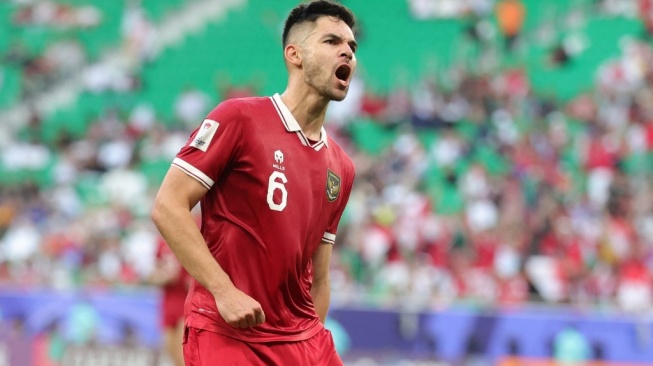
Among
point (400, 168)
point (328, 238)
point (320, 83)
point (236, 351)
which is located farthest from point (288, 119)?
point (400, 168)

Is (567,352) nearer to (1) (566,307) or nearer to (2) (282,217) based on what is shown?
(1) (566,307)

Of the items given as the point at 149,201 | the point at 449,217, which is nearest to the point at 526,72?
the point at 449,217

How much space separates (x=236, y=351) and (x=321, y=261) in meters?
0.84

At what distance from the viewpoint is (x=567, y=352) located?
1143cm

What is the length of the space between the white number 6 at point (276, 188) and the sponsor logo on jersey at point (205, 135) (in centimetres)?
33

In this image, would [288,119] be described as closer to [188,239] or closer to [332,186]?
[332,186]

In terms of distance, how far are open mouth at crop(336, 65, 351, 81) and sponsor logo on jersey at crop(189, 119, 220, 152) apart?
621 mm

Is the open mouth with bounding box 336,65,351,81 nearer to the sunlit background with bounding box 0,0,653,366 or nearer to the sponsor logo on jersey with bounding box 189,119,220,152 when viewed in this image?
the sponsor logo on jersey with bounding box 189,119,220,152

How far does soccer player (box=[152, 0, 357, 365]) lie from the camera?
14.7ft

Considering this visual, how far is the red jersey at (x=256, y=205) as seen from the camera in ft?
15.0

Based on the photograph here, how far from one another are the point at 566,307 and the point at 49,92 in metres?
15.3

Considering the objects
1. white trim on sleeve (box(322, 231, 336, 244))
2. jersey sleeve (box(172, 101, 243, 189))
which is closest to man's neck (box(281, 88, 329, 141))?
jersey sleeve (box(172, 101, 243, 189))

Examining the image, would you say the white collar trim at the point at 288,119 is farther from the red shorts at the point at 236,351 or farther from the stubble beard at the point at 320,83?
the red shorts at the point at 236,351

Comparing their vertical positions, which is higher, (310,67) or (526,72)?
(526,72)
